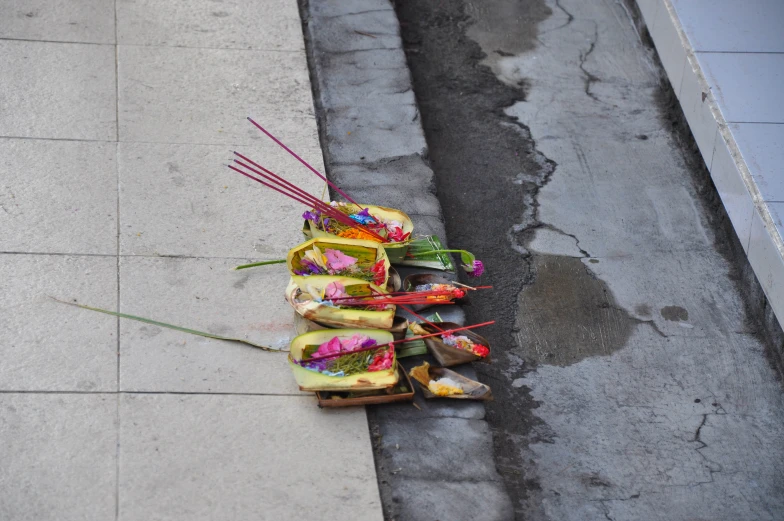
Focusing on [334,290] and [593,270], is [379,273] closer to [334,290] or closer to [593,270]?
[334,290]

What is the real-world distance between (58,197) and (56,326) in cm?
76

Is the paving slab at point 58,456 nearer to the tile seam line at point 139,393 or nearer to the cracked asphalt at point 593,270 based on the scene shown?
the tile seam line at point 139,393

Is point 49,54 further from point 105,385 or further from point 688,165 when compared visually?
point 688,165

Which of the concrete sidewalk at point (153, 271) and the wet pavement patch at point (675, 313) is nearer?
the concrete sidewalk at point (153, 271)

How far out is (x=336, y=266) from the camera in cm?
337

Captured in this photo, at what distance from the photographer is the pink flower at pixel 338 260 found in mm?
3371

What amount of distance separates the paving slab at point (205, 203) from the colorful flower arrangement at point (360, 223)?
14 centimetres

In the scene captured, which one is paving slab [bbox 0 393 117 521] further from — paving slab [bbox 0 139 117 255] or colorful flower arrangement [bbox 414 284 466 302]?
colorful flower arrangement [bbox 414 284 466 302]

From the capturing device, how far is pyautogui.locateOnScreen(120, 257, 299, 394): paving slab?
9.98 ft

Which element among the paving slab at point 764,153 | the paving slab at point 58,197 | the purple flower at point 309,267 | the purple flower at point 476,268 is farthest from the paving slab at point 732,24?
the paving slab at point 58,197

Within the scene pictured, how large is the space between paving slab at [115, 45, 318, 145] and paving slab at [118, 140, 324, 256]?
110mm

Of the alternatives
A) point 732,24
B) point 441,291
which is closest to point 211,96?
point 441,291

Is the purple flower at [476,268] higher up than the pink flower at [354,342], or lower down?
lower down

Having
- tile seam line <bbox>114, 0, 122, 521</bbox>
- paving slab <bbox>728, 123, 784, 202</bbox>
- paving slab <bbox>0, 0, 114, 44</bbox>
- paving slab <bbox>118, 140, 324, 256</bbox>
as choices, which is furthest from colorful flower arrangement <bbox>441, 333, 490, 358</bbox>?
paving slab <bbox>0, 0, 114, 44</bbox>
